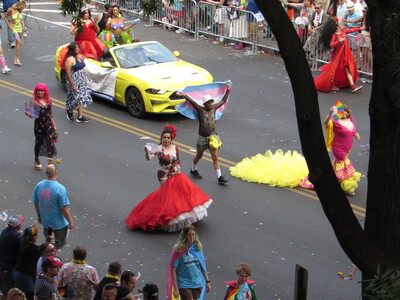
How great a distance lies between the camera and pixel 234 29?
933 inches

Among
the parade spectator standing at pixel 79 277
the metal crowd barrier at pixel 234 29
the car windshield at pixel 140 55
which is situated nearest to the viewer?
Answer: the parade spectator standing at pixel 79 277

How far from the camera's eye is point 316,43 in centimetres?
2092

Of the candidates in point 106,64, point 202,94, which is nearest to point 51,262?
point 202,94

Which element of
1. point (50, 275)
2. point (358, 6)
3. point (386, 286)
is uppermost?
point (386, 286)

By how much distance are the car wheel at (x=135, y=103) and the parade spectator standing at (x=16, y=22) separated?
5.21 metres

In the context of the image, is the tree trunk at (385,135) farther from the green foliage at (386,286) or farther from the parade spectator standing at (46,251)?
the parade spectator standing at (46,251)

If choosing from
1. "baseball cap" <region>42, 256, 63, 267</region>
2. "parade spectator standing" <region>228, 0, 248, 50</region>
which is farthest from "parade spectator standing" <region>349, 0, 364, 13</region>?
"baseball cap" <region>42, 256, 63, 267</region>

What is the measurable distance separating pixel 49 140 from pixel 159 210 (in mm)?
3552

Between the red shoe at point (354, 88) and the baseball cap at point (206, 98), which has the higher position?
the baseball cap at point (206, 98)

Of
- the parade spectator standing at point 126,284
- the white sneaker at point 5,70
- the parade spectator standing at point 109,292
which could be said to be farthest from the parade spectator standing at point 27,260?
the white sneaker at point 5,70

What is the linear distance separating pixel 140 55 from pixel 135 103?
4.76 feet

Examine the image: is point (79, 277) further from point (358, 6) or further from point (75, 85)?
point (358, 6)

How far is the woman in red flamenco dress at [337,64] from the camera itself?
19.0 m

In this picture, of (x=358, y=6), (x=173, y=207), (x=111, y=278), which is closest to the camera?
(x=111, y=278)
